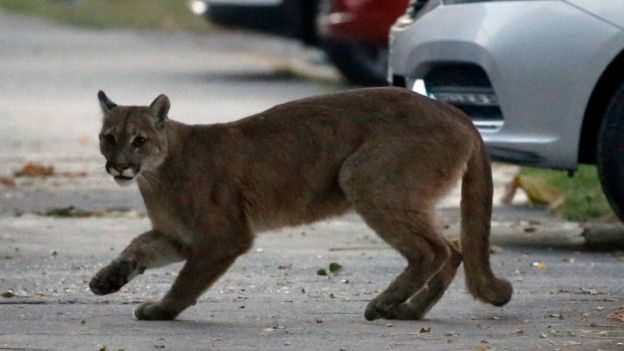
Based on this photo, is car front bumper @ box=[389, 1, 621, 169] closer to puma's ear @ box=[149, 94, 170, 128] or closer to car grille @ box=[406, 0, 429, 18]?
car grille @ box=[406, 0, 429, 18]

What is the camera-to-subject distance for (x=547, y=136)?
28.2 ft

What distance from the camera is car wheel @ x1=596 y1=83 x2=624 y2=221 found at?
8.34m

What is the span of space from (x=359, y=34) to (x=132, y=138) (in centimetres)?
937

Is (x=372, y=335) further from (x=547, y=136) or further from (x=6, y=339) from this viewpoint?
(x=547, y=136)

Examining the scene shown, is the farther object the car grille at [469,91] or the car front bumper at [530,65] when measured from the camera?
the car grille at [469,91]

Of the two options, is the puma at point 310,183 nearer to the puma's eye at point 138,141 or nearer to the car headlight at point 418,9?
the puma's eye at point 138,141

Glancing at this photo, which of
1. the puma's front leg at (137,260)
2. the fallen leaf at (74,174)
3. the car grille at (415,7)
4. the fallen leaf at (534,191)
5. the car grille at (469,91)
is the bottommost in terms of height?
the fallen leaf at (534,191)

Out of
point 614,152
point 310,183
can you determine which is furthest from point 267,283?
point 614,152

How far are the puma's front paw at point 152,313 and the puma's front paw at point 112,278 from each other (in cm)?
13

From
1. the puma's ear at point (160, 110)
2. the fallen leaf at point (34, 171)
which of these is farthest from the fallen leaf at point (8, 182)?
the puma's ear at point (160, 110)

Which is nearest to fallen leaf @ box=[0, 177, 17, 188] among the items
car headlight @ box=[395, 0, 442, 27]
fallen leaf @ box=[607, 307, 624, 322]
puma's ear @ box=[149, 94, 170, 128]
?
car headlight @ box=[395, 0, 442, 27]

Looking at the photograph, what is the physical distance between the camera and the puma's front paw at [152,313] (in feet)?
22.1

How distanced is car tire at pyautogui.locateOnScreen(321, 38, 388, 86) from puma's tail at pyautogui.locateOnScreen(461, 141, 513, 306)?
9297 mm

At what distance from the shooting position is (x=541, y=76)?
336 inches
